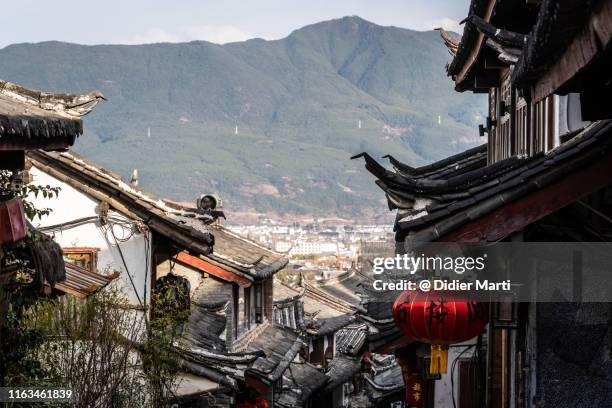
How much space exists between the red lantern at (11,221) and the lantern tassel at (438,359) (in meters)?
4.34

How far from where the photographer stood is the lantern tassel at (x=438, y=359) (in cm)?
1214

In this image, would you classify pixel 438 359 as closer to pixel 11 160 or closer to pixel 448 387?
pixel 11 160

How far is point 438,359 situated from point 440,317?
0.80 meters

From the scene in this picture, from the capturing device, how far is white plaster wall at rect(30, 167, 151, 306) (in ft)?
67.5

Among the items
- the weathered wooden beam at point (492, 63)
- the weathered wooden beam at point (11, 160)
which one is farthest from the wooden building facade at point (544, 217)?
the weathered wooden beam at point (11, 160)

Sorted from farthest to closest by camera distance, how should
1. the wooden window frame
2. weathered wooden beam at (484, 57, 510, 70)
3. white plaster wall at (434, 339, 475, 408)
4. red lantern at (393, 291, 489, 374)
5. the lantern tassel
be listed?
the wooden window frame
white plaster wall at (434, 339, 475, 408)
weathered wooden beam at (484, 57, 510, 70)
the lantern tassel
red lantern at (393, 291, 489, 374)

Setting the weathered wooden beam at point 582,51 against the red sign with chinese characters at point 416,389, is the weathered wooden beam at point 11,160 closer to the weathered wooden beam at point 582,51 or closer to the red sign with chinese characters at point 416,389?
the weathered wooden beam at point 582,51

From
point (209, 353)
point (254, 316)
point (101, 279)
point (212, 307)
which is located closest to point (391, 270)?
point (101, 279)

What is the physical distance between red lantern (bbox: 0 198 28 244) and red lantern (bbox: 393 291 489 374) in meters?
3.91

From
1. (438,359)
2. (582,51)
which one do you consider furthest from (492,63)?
(582,51)

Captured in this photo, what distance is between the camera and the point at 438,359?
12.3 metres

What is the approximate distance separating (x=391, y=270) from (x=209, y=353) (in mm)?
7819

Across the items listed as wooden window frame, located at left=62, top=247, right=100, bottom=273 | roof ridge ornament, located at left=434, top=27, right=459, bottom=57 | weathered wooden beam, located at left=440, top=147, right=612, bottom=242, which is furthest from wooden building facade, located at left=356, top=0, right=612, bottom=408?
wooden window frame, located at left=62, top=247, right=100, bottom=273

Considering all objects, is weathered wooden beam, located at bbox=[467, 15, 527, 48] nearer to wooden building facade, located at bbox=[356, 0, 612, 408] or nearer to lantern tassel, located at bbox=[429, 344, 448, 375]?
wooden building facade, located at bbox=[356, 0, 612, 408]
